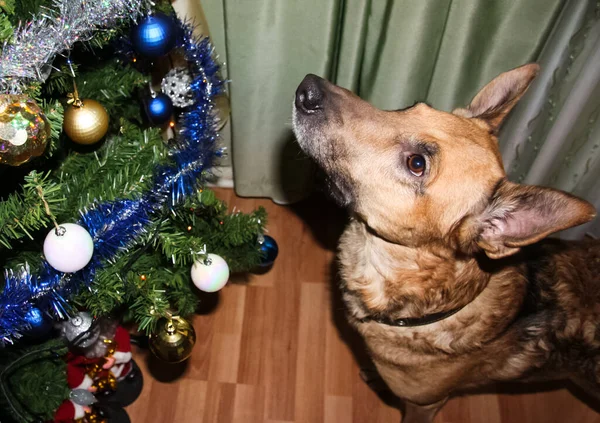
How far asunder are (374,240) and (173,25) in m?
1.02

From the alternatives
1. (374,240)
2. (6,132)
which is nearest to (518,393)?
(374,240)

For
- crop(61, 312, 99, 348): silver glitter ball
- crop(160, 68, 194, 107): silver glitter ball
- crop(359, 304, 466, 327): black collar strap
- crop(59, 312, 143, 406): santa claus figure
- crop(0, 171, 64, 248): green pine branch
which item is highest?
crop(0, 171, 64, 248): green pine branch

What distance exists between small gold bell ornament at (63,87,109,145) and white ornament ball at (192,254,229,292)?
552 mm

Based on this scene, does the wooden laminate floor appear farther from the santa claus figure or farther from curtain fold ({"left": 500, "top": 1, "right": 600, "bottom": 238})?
curtain fold ({"left": 500, "top": 1, "right": 600, "bottom": 238})

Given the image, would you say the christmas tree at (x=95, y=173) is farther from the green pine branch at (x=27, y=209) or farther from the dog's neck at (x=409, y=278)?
the dog's neck at (x=409, y=278)

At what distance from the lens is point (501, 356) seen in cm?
199

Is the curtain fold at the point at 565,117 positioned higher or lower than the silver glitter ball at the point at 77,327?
higher

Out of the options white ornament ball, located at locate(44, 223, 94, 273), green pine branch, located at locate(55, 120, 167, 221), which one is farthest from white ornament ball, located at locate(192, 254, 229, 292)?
white ornament ball, located at locate(44, 223, 94, 273)

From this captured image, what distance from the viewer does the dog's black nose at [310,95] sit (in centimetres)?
168

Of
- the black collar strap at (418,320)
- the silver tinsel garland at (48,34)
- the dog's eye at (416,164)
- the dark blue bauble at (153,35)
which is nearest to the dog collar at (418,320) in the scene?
the black collar strap at (418,320)

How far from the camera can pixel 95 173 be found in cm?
165

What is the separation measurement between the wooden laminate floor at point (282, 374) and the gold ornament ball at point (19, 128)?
5.36 feet

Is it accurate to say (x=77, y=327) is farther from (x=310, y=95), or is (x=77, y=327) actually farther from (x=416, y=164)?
(x=416, y=164)

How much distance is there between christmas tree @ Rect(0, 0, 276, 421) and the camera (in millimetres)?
1246
